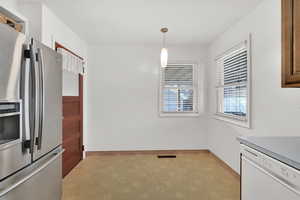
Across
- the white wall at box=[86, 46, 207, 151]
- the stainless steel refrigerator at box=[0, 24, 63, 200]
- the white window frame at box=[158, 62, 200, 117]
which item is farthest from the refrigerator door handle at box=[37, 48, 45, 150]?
the white window frame at box=[158, 62, 200, 117]

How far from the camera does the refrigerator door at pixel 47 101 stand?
5.10 ft

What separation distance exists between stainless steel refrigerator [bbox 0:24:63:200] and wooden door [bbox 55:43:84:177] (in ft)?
4.68

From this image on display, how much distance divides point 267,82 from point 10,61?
2606 millimetres

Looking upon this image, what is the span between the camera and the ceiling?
252cm

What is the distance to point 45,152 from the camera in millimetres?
1724

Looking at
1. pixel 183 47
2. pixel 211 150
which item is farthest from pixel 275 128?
pixel 183 47

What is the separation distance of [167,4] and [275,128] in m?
2.02

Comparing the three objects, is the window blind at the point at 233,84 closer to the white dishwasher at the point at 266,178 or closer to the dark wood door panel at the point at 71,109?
the white dishwasher at the point at 266,178

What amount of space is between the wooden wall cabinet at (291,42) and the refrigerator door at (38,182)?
7.18 ft

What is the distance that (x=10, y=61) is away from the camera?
4.22 feet

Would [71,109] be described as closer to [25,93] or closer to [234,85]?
[25,93]

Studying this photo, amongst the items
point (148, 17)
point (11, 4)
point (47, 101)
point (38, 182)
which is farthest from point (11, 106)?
point (148, 17)

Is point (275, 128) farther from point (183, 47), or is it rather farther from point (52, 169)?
point (183, 47)

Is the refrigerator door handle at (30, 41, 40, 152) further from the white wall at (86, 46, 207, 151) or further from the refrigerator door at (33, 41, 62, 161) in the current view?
the white wall at (86, 46, 207, 151)
